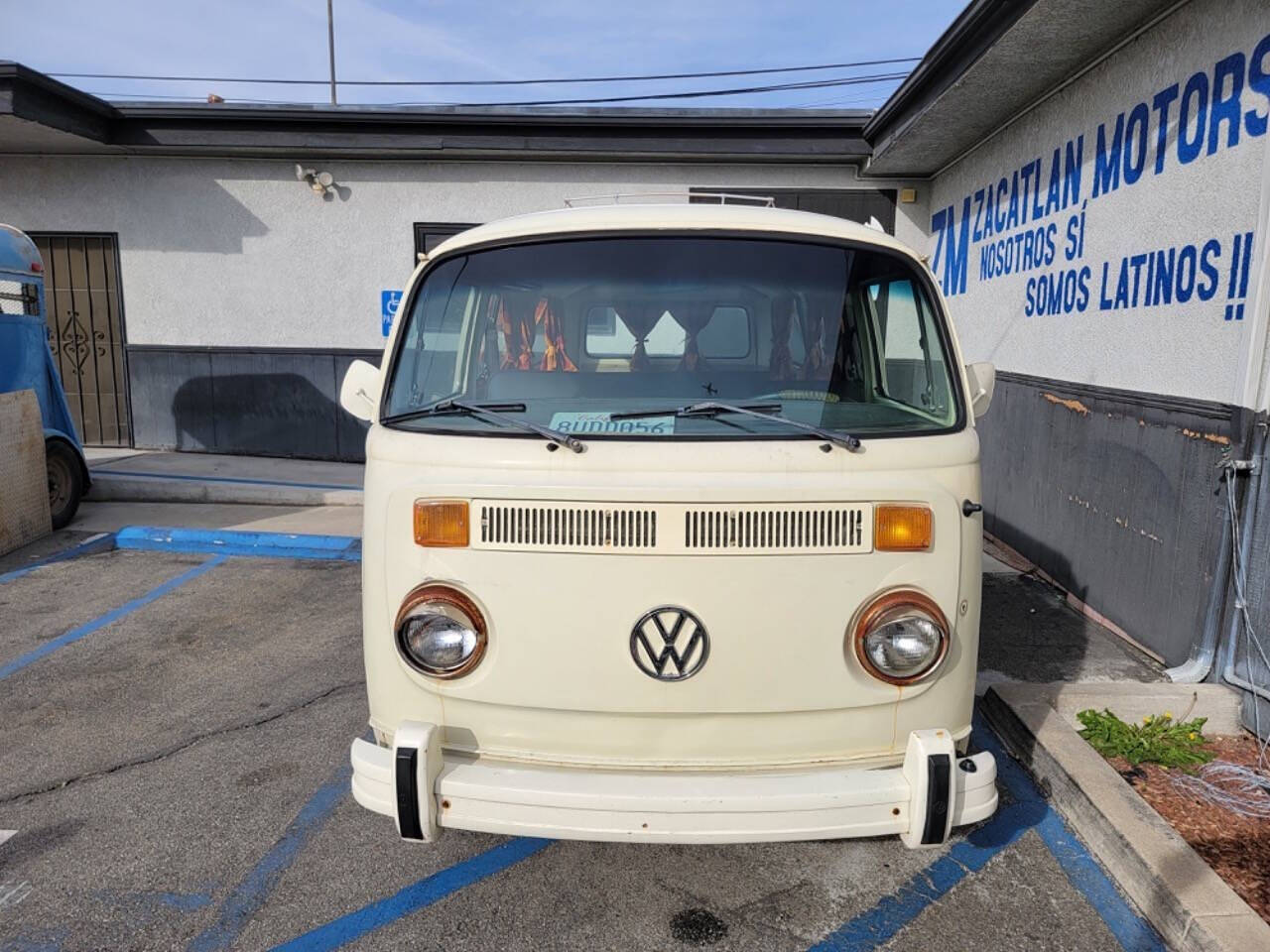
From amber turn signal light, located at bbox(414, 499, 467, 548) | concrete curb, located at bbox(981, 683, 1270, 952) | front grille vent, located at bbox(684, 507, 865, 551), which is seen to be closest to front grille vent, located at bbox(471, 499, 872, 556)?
front grille vent, located at bbox(684, 507, 865, 551)

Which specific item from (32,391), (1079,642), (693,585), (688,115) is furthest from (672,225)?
(688,115)

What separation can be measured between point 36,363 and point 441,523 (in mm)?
6720

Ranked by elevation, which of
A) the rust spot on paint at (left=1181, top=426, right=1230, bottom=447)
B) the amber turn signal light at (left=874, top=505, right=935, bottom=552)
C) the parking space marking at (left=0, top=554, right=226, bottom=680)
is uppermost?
the rust spot on paint at (left=1181, top=426, right=1230, bottom=447)

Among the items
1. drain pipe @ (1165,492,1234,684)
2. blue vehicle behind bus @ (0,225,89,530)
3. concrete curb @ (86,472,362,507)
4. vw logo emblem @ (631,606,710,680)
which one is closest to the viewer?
vw logo emblem @ (631,606,710,680)

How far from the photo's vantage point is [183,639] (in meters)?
5.18

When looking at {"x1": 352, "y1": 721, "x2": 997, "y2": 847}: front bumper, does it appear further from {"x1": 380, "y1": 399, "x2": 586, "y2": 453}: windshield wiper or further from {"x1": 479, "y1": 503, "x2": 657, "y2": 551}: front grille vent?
{"x1": 380, "y1": 399, "x2": 586, "y2": 453}: windshield wiper

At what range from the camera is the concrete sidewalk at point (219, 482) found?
28.2 feet

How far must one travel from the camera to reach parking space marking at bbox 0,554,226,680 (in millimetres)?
4820

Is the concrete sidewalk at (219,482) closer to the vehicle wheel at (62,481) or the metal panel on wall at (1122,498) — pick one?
the vehicle wheel at (62,481)

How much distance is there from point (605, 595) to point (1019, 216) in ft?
20.1

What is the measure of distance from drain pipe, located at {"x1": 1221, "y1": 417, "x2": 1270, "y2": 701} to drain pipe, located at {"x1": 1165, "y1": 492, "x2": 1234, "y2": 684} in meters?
0.07

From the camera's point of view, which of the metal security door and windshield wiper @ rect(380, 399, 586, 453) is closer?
windshield wiper @ rect(380, 399, 586, 453)

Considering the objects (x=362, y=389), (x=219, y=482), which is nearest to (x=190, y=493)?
(x=219, y=482)

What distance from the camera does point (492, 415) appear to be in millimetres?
2738
